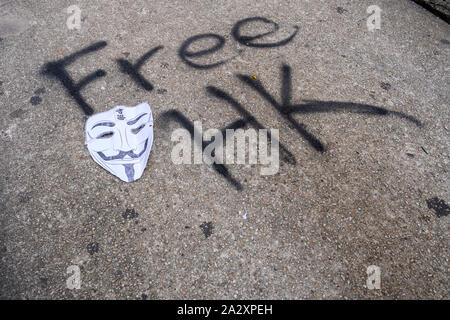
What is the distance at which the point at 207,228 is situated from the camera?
225 cm

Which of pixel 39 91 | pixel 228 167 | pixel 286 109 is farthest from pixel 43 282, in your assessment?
pixel 286 109

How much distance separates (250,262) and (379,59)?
8.69 ft

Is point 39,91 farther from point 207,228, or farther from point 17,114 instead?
point 207,228

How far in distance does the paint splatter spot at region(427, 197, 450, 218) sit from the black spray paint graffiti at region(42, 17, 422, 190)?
2.63 feet

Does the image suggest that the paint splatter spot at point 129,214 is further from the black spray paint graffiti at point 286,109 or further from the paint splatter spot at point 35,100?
the paint splatter spot at point 35,100

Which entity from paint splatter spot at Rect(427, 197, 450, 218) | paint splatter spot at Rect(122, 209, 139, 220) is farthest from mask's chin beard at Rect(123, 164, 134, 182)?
paint splatter spot at Rect(427, 197, 450, 218)

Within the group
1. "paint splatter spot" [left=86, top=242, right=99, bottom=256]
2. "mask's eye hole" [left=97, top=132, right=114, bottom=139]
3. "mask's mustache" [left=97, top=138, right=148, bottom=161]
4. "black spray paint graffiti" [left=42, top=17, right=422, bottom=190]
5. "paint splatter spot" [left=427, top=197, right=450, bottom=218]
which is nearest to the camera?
"paint splatter spot" [left=86, top=242, right=99, bottom=256]

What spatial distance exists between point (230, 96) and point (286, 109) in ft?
1.80

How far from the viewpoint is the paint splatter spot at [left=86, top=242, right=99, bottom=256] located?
2.14m

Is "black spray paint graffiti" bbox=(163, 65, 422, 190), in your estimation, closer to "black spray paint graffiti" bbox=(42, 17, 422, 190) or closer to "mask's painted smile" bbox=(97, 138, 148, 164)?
"black spray paint graffiti" bbox=(42, 17, 422, 190)

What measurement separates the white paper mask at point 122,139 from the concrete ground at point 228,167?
7cm

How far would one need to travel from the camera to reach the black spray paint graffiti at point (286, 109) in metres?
2.72

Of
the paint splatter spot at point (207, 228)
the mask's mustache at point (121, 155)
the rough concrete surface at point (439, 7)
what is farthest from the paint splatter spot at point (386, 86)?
the mask's mustache at point (121, 155)
